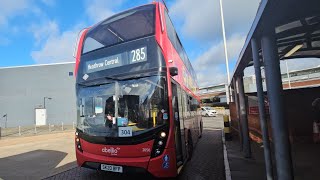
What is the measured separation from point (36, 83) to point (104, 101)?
29578 mm

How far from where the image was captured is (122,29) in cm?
699

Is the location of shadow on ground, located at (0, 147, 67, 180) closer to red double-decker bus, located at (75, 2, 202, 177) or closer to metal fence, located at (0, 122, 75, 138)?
red double-decker bus, located at (75, 2, 202, 177)

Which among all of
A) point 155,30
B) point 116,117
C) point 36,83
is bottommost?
point 116,117

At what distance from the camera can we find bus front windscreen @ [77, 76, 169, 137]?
611cm

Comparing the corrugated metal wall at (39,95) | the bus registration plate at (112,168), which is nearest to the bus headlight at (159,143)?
the bus registration plate at (112,168)

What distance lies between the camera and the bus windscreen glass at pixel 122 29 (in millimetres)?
6621

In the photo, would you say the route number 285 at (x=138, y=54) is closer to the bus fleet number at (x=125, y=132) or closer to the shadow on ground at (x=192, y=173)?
the bus fleet number at (x=125, y=132)

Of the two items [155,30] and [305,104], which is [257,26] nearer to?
[155,30]

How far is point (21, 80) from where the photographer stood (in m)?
33.3

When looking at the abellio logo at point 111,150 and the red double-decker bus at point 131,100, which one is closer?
the red double-decker bus at point 131,100

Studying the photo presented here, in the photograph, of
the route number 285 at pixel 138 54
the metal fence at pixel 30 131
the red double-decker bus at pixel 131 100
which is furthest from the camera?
the metal fence at pixel 30 131

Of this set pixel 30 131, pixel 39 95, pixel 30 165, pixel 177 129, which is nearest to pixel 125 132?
pixel 177 129

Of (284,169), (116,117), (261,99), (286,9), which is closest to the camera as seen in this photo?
(286,9)

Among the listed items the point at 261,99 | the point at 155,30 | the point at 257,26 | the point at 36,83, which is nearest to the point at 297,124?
the point at 261,99
